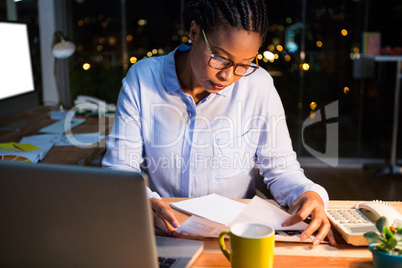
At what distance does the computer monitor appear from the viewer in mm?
2299

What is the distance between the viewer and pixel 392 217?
1.14 meters

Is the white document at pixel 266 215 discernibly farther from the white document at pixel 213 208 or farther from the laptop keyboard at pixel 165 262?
the laptop keyboard at pixel 165 262

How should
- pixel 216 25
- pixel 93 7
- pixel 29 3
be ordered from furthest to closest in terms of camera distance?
pixel 93 7
pixel 29 3
pixel 216 25

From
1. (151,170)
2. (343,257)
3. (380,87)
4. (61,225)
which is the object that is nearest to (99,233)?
(61,225)

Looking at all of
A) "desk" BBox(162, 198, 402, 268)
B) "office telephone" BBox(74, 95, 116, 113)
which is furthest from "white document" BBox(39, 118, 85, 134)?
"desk" BBox(162, 198, 402, 268)

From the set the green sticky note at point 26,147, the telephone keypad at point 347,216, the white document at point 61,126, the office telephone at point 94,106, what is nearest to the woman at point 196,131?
the telephone keypad at point 347,216

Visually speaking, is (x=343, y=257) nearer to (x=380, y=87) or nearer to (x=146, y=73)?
(x=146, y=73)

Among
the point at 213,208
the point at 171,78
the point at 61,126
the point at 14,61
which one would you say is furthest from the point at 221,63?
the point at 14,61

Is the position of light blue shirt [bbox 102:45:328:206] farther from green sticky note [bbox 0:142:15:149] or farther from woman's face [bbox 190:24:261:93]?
green sticky note [bbox 0:142:15:149]

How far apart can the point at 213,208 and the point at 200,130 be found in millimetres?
387

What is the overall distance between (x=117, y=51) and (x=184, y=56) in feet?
10.8

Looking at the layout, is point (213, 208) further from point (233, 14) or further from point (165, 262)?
point (233, 14)

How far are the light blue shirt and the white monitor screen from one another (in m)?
1.02

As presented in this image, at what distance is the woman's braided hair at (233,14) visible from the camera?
1295 millimetres
